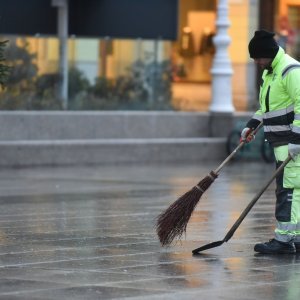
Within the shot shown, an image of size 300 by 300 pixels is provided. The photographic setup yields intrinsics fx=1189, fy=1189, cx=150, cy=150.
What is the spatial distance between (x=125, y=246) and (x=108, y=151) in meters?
11.7

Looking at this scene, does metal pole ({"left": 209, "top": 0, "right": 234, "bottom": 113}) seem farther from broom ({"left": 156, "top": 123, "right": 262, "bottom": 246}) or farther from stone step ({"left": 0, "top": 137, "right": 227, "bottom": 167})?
broom ({"left": 156, "top": 123, "right": 262, "bottom": 246})

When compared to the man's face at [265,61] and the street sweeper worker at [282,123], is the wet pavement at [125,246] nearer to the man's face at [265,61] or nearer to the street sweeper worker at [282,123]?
the street sweeper worker at [282,123]

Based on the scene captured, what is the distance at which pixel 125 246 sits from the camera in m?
10.8

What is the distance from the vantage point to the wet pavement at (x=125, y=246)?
8.41m

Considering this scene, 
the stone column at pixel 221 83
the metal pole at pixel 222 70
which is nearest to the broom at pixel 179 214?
the stone column at pixel 221 83

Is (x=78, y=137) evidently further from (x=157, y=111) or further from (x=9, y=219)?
(x=9, y=219)

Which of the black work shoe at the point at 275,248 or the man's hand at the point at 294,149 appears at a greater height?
the man's hand at the point at 294,149

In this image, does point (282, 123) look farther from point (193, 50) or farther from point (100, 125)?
point (193, 50)

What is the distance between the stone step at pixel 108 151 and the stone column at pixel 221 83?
16.4 inches

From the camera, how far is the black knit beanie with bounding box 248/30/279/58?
411 inches

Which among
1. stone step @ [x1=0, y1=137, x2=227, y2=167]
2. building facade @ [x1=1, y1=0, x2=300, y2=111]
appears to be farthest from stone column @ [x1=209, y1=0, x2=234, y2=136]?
building facade @ [x1=1, y1=0, x2=300, y2=111]

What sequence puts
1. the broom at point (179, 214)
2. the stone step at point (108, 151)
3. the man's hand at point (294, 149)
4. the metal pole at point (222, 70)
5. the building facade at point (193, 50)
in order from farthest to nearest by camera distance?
the metal pole at point (222, 70), the building facade at point (193, 50), the stone step at point (108, 151), the broom at point (179, 214), the man's hand at point (294, 149)

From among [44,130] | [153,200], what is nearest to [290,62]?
[153,200]

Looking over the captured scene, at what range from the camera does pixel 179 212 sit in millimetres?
10391
